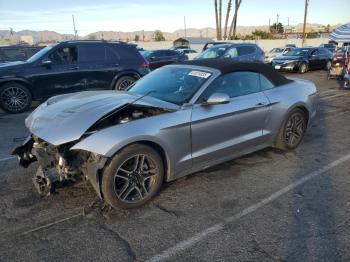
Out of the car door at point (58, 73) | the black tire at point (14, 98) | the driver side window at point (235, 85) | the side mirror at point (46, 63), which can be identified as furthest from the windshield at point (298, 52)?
the driver side window at point (235, 85)

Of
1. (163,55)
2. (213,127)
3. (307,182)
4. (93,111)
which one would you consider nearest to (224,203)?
(213,127)

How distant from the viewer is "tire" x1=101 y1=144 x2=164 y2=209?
3.39 m

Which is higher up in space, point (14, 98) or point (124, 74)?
point (124, 74)

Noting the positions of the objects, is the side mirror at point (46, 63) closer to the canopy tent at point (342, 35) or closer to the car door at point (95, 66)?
the car door at point (95, 66)

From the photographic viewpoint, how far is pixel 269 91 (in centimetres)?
495

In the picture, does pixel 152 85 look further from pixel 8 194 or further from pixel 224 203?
pixel 8 194

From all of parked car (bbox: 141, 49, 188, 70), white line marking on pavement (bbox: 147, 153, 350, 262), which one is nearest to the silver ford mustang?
white line marking on pavement (bbox: 147, 153, 350, 262)

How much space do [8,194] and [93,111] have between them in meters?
1.57

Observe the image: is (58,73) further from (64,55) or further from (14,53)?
(14,53)

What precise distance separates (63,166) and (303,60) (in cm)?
1774

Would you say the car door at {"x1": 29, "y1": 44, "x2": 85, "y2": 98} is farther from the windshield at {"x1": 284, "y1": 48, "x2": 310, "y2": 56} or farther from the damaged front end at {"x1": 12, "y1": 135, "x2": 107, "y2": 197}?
the windshield at {"x1": 284, "y1": 48, "x2": 310, "y2": 56}

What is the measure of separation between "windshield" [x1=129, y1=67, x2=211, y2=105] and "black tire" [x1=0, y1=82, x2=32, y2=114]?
201 inches

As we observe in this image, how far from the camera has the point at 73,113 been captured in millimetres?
3699

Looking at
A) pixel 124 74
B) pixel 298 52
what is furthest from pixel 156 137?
pixel 298 52
